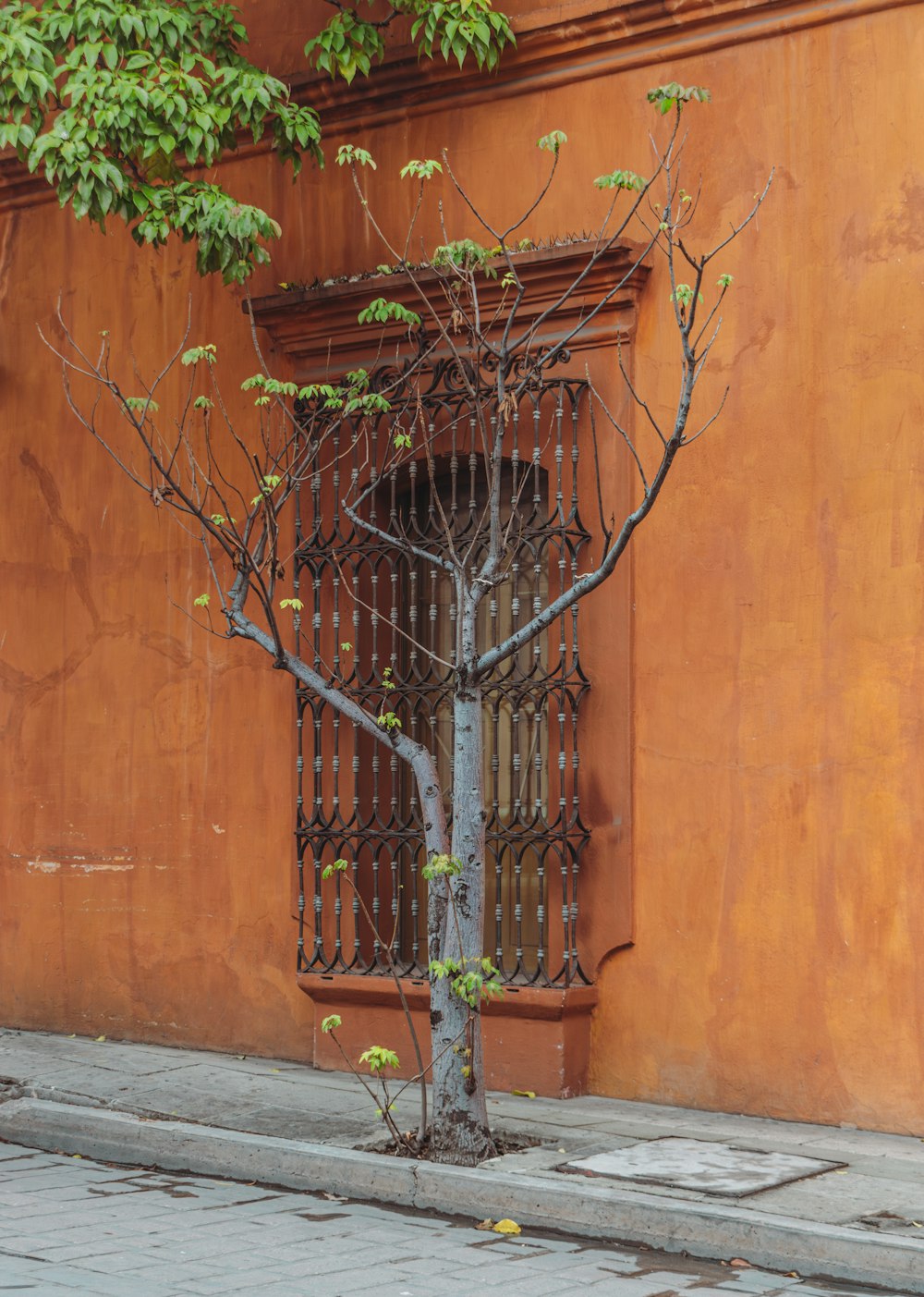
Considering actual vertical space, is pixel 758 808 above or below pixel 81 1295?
above

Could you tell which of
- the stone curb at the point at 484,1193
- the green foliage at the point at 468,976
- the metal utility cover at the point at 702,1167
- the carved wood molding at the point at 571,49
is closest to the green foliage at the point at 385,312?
the carved wood molding at the point at 571,49

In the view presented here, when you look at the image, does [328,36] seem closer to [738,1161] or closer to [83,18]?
[83,18]

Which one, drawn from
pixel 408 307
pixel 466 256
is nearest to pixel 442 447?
pixel 408 307

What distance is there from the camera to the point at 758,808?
774 cm

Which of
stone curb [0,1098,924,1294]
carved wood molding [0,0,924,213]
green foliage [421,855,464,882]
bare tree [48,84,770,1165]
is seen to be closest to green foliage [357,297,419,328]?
bare tree [48,84,770,1165]

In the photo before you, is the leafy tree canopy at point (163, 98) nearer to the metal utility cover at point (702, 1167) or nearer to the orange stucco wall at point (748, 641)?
the orange stucco wall at point (748, 641)

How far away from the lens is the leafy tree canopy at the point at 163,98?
27.3 feet

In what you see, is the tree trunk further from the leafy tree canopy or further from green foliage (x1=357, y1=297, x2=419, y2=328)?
the leafy tree canopy

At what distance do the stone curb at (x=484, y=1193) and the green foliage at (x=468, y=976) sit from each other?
26.3 inches

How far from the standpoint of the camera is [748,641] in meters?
7.81

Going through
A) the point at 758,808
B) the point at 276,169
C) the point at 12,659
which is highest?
the point at 276,169

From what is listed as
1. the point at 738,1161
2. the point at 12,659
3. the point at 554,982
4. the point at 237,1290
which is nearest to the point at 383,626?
the point at 554,982

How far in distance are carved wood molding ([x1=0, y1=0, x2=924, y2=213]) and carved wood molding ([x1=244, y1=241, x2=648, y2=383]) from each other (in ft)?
3.30

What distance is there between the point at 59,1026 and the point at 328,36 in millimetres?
5939
